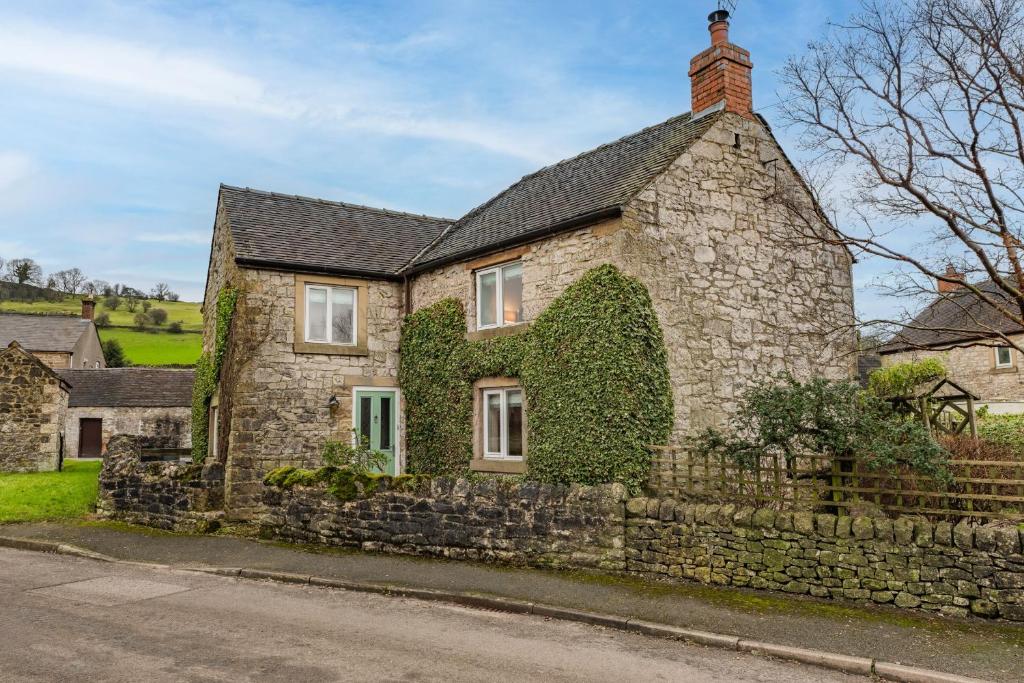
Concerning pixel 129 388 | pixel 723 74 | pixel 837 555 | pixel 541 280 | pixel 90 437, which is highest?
pixel 723 74

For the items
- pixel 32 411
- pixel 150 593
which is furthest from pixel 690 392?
pixel 32 411

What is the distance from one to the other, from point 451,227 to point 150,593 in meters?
12.4

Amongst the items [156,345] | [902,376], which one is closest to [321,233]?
[902,376]

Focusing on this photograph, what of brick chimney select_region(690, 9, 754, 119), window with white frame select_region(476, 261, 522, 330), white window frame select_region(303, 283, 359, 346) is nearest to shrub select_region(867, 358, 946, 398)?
brick chimney select_region(690, 9, 754, 119)

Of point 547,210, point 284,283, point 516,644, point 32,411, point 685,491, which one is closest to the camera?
point 516,644

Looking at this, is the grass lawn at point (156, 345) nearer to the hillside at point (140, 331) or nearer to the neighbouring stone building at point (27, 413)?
the hillside at point (140, 331)

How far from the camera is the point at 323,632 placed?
786 cm

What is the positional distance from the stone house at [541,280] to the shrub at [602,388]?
535 millimetres

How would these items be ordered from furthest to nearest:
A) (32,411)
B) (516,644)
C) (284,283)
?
(32,411) < (284,283) < (516,644)

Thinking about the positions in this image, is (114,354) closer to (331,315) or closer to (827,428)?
(331,315)

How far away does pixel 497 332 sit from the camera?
14547 millimetres

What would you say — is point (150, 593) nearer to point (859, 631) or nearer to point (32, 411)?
point (859, 631)

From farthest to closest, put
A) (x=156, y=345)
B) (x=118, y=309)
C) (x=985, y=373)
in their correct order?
(x=118, y=309)
(x=156, y=345)
(x=985, y=373)

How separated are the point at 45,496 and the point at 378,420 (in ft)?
28.0
